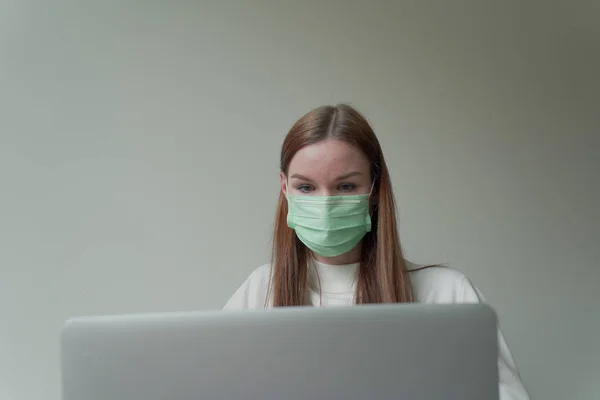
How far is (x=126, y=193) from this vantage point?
1.34m

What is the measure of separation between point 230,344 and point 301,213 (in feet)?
1.84

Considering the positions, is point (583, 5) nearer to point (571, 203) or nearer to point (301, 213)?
point (571, 203)

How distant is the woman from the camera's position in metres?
0.94

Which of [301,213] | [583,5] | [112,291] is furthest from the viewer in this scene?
[583,5]

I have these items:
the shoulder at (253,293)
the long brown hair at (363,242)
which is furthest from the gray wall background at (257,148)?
the long brown hair at (363,242)

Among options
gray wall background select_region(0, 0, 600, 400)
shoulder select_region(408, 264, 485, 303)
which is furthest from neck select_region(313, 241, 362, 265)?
gray wall background select_region(0, 0, 600, 400)

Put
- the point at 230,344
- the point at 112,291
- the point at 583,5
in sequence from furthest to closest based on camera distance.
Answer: the point at 583,5, the point at 112,291, the point at 230,344

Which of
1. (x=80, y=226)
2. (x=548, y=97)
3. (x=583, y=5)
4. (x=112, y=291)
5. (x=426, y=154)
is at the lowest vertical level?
(x=112, y=291)

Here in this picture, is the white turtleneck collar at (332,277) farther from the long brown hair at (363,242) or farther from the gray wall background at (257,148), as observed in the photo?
the gray wall background at (257,148)

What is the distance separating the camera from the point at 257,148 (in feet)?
4.47

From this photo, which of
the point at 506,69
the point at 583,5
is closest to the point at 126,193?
the point at 506,69

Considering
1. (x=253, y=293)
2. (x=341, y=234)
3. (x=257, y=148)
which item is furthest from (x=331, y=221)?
(x=257, y=148)

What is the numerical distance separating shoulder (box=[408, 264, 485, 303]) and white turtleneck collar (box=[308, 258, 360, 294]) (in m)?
0.14

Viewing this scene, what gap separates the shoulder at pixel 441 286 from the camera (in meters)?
1.00
